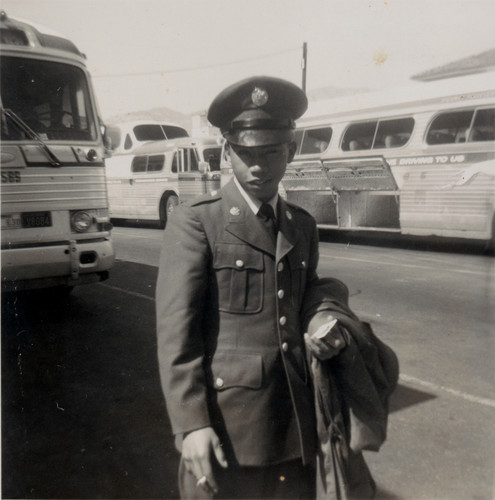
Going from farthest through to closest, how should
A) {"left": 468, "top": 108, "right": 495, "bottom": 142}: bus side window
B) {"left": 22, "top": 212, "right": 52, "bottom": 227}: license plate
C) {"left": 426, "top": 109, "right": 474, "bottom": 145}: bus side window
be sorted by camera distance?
{"left": 426, "top": 109, "right": 474, "bottom": 145}: bus side window → {"left": 468, "top": 108, "right": 495, "bottom": 142}: bus side window → {"left": 22, "top": 212, "right": 52, "bottom": 227}: license plate

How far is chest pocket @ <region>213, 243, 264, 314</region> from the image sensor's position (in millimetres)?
1607

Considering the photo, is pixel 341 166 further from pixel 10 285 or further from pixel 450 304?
pixel 10 285

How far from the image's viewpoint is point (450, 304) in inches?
236

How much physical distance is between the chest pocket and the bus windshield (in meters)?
3.97

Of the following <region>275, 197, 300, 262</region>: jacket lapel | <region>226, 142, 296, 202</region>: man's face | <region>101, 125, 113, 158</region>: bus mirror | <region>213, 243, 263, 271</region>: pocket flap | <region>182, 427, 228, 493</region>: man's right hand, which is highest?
<region>101, 125, 113, 158</region>: bus mirror

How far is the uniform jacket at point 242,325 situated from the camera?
5.14 feet

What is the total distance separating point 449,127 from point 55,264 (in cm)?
780

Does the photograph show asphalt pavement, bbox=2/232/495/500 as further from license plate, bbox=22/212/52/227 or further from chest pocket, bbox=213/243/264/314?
chest pocket, bbox=213/243/264/314

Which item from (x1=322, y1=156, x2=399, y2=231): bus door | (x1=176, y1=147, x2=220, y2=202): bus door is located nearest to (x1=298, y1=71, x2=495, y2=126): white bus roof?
(x1=322, y1=156, x2=399, y2=231): bus door

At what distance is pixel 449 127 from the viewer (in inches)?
390

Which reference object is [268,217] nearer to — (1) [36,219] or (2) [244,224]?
(2) [244,224]

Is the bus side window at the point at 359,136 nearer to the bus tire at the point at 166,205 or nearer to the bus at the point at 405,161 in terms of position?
the bus at the point at 405,161

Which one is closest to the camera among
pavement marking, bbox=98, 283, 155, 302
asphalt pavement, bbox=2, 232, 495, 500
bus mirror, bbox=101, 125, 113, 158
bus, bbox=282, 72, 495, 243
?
asphalt pavement, bbox=2, 232, 495, 500

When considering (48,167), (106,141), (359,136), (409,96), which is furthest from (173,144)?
(48,167)
